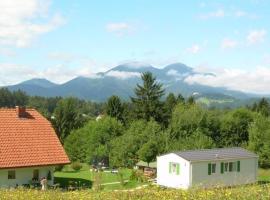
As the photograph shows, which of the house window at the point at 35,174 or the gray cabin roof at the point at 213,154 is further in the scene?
the gray cabin roof at the point at 213,154

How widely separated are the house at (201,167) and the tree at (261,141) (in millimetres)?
12154

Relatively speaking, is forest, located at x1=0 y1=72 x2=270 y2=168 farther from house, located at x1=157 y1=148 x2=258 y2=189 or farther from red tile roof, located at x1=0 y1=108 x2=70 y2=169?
red tile roof, located at x1=0 y1=108 x2=70 y2=169

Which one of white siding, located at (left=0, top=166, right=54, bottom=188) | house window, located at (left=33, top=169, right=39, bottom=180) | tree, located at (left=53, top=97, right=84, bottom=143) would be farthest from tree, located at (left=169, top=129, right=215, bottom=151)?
tree, located at (left=53, top=97, right=84, bottom=143)

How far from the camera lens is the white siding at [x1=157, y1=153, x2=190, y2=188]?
3212 centimetres

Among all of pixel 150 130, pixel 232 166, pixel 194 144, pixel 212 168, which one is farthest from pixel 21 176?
pixel 150 130

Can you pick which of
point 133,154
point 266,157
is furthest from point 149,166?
point 266,157

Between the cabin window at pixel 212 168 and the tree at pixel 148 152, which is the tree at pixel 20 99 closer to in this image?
the tree at pixel 148 152

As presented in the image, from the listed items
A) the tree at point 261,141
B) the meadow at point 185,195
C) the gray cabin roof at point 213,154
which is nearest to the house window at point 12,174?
the gray cabin roof at point 213,154

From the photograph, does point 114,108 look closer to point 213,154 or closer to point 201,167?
point 213,154

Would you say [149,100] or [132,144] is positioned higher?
[149,100]

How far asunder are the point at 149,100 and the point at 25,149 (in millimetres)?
38650

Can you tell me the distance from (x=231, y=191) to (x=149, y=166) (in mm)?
32909

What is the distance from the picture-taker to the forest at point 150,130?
47.8 meters

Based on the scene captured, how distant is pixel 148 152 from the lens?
43.6 metres
